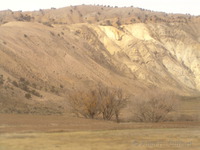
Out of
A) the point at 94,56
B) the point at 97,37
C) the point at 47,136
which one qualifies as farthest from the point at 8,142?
the point at 97,37

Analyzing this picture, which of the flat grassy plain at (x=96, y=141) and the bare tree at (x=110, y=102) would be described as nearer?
the flat grassy plain at (x=96, y=141)

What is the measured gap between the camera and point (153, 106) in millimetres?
34531

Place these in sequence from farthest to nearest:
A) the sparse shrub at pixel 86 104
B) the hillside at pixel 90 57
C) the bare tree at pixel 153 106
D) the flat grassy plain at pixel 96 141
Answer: the hillside at pixel 90 57 → the bare tree at pixel 153 106 → the sparse shrub at pixel 86 104 → the flat grassy plain at pixel 96 141

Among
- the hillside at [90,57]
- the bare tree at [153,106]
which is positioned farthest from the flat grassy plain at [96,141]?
the hillside at [90,57]

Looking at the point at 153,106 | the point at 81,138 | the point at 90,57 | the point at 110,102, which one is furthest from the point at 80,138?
the point at 90,57

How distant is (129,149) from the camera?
56.5 feet

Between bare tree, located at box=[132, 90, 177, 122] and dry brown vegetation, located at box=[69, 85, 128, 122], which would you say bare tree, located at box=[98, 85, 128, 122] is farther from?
bare tree, located at box=[132, 90, 177, 122]

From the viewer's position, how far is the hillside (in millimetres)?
45875

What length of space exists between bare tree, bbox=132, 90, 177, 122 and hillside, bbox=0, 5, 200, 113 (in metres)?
8.41

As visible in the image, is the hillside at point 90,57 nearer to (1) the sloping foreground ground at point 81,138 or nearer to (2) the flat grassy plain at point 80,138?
(2) the flat grassy plain at point 80,138

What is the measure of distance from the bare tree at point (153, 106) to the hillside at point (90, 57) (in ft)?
27.6

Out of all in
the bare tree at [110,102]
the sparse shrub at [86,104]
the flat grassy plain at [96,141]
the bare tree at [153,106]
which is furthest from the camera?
the bare tree at [110,102]

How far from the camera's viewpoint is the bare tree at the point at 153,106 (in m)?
34.5

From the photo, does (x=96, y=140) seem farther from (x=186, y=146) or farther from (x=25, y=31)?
(x=25, y=31)
